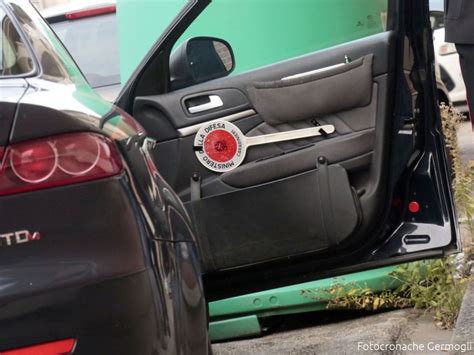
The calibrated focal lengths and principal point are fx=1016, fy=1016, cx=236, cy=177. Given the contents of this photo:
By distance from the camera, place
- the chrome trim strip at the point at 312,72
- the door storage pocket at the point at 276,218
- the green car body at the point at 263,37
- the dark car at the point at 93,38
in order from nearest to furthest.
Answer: the door storage pocket at the point at 276,218 < the chrome trim strip at the point at 312,72 < the green car body at the point at 263,37 < the dark car at the point at 93,38

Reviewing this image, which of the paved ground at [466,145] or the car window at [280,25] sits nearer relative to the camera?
the car window at [280,25]

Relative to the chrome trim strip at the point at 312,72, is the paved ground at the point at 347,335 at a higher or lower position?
lower

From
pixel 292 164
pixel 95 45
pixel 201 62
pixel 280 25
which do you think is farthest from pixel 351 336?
pixel 95 45

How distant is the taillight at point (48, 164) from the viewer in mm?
2375

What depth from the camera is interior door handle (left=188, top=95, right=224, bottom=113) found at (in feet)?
13.5

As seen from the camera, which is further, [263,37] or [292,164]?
[263,37]

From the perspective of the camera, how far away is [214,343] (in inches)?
191

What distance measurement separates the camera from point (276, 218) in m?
3.97

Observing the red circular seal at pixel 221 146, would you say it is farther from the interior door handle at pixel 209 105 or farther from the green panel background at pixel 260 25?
the green panel background at pixel 260 25

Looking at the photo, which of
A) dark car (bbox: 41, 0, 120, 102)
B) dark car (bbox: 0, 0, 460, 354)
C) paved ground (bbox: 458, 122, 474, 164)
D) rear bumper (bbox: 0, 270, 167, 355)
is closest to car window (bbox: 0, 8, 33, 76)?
dark car (bbox: 0, 0, 460, 354)

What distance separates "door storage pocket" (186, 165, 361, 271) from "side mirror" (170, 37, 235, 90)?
1.70 ft

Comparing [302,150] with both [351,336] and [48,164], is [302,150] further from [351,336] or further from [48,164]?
[48,164]

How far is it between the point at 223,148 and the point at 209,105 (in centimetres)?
21

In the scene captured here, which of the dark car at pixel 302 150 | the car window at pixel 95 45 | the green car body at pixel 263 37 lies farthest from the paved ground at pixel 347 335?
the car window at pixel 95 45
